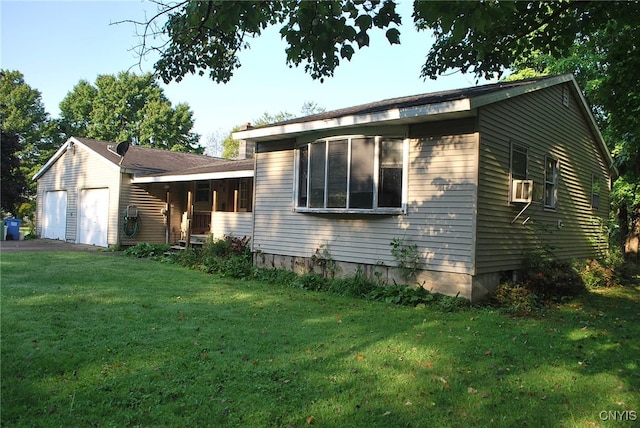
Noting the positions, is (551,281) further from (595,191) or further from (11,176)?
(11,176)

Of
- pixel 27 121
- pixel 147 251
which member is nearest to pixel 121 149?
pixel 147 251

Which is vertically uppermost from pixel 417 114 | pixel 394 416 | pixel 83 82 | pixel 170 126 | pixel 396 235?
pixel 83 82

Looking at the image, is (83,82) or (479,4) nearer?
(479,4)

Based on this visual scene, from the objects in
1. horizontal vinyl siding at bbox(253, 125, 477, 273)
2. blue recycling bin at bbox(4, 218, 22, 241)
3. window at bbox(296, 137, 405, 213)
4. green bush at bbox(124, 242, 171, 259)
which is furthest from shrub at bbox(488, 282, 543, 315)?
blue recycling bin at bbox(4, 218, 22, 241)

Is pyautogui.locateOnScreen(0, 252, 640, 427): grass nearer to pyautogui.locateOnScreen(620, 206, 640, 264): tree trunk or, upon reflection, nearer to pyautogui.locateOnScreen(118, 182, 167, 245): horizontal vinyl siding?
pyautogui.locateOnScreen(118, 182, 167, 245): horizontal vinyl siding

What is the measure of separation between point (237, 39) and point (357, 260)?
5.12 m

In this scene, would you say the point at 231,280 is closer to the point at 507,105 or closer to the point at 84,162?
the point at 507,105

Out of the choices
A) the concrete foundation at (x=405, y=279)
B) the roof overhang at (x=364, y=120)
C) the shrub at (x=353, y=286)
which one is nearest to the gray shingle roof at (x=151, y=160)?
the roof overhang at (x=364, y=120)

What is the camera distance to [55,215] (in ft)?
65.7

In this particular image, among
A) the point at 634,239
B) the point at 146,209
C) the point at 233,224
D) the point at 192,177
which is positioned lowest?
the point at 634,239

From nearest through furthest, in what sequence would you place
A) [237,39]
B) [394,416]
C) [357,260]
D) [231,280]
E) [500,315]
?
[394,416] < [237,39] < [500,315] < [357,260] < [231,280]

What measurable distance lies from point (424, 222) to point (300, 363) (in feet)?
15.2

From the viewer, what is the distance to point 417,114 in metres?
8.06

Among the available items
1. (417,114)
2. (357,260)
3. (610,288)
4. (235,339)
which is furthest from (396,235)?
(610,288)
